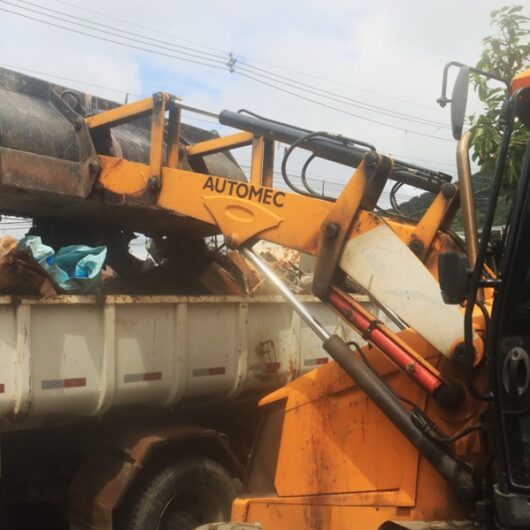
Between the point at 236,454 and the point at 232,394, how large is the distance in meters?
0.46

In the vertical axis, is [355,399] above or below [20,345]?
below

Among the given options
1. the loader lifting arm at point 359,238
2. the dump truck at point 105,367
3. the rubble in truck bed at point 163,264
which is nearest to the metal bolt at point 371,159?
the loader lifting arm at point 359,238

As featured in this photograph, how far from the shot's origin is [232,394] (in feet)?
14.7

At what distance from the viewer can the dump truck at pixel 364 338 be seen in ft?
8.20

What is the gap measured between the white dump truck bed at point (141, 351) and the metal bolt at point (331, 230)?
1.21 metres

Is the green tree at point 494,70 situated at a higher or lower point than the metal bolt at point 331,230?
higher

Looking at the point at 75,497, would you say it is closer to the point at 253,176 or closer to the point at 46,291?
the point at 46,291

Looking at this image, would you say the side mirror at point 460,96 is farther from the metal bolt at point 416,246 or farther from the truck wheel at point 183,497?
the truck wheel at point 183,497

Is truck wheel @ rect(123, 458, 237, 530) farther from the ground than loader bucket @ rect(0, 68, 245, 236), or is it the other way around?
loader bucket @ rect(0, 68, 245, 236)

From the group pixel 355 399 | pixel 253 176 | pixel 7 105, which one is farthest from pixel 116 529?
pixel 7 105

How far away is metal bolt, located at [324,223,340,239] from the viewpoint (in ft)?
10.6

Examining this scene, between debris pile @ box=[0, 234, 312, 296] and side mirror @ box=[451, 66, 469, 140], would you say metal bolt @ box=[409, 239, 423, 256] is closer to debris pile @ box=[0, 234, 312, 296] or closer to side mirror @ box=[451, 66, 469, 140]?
side mirror @ box=[451, 66, 469, 140]

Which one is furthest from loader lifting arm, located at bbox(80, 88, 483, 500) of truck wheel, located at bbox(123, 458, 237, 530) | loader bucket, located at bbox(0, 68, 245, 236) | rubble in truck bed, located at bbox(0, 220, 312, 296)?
truck wheel, located at bbox(123, 458, 237, 530)

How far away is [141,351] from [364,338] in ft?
4.46
